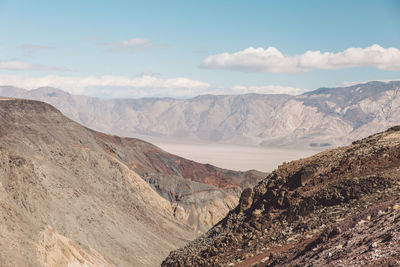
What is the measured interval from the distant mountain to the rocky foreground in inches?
852

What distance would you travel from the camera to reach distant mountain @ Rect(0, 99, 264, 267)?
1762 inches

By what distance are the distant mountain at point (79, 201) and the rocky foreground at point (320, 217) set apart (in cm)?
2164

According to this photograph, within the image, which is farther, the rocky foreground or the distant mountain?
the distant mountain

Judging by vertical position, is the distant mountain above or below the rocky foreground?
below

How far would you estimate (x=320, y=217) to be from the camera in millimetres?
21078

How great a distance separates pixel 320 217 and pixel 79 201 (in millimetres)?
47285

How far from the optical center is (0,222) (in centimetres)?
4019

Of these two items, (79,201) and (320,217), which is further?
(79,201)

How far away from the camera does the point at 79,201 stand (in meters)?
62.1

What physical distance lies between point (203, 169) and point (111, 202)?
77401mm

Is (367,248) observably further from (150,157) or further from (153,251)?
(150,157)

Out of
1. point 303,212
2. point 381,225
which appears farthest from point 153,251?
point 381,225

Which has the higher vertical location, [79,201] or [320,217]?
[320,217]

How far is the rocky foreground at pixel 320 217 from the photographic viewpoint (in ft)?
48.8
